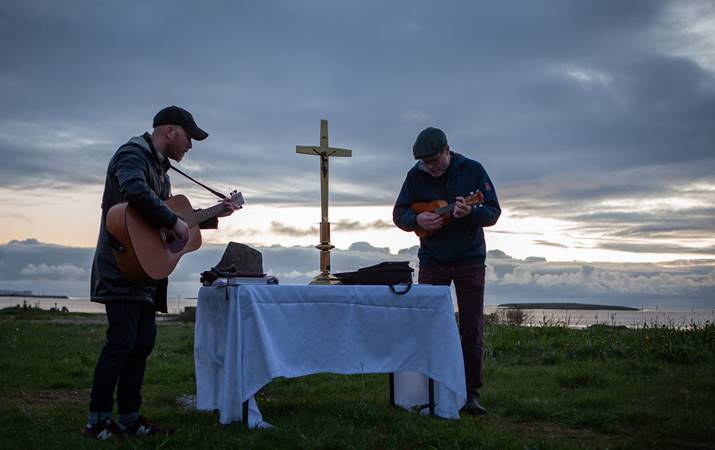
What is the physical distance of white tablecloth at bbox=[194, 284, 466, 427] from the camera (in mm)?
5047

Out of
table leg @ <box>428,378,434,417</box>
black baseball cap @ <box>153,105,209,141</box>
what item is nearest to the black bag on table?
table leg @ <box>428,378,434,417</box>

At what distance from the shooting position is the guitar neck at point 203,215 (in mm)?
5586

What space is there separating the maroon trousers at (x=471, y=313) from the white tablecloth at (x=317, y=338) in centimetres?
56

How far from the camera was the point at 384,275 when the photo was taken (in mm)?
5695

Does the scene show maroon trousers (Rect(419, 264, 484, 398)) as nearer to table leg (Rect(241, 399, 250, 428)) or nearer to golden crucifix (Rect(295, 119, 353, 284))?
golden crucifix (Rect(295, 119, 353, 284))

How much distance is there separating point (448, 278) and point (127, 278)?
2.88 m

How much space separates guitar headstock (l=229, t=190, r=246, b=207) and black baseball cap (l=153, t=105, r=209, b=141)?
60 centimetres

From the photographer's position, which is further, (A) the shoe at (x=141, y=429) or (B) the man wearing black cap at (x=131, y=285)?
(A) the shoe at (x=141, y=429)

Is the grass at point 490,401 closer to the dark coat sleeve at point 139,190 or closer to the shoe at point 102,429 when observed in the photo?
the shoe at point 102,429

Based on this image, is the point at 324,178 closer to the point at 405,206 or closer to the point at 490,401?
the point at 405,206

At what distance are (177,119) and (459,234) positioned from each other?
8.75 ft

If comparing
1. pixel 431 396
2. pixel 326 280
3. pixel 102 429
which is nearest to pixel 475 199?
pixel 326 280

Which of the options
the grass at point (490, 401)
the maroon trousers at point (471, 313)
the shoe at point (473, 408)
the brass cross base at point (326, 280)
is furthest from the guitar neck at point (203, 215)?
the shoe at point (473, 408)

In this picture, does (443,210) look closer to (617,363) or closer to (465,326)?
(465,326)
